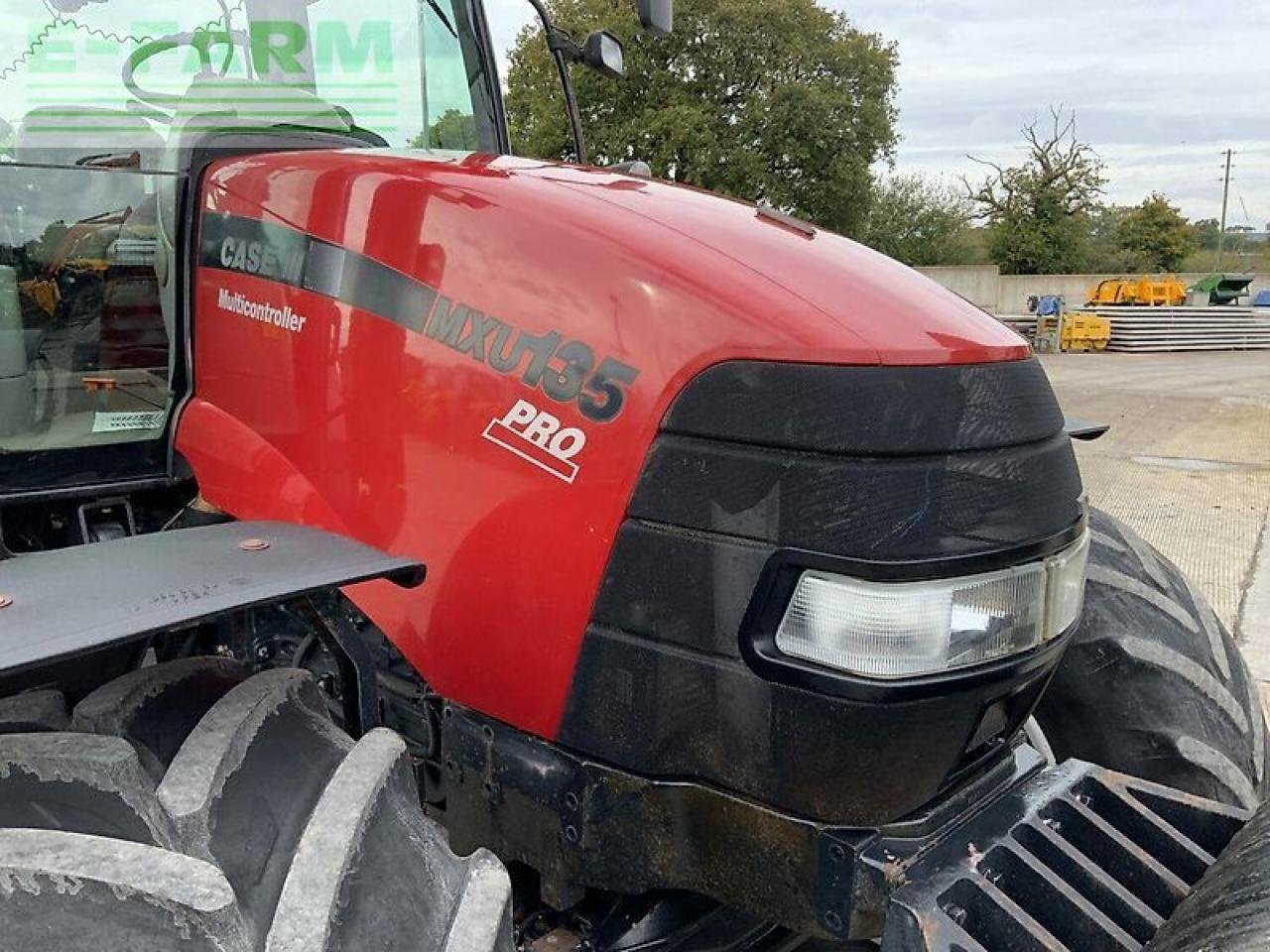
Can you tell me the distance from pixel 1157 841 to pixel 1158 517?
5.84 meters

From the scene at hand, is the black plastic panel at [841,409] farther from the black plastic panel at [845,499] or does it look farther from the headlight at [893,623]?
the headlight at [893,623]

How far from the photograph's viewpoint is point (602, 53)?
8.60 ft

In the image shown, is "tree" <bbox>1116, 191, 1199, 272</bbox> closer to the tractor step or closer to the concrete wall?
the concrete wall

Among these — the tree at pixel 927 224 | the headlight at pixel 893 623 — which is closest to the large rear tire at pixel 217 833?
the headlight at pixel 893 623

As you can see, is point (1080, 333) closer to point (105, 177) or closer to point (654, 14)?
point (654, 14)

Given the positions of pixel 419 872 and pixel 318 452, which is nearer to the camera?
pixel 419 872

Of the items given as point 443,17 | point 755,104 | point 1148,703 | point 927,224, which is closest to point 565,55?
point 443,17

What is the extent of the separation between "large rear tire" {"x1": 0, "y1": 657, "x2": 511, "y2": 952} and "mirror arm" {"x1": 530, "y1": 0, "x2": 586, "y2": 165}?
1525mm

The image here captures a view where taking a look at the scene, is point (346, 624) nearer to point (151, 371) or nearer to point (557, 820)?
point (557, 820)

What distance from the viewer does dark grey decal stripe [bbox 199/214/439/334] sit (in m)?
1.64

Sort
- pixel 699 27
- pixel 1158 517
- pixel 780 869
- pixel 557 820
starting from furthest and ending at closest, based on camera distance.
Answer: pixel 699 27, pixel 1158 517, pixel 557 820, pixel 780 869

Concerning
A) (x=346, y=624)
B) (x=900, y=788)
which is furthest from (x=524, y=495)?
(x=900, y=788)

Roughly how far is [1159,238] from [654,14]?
4507cm

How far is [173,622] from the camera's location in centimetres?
121
